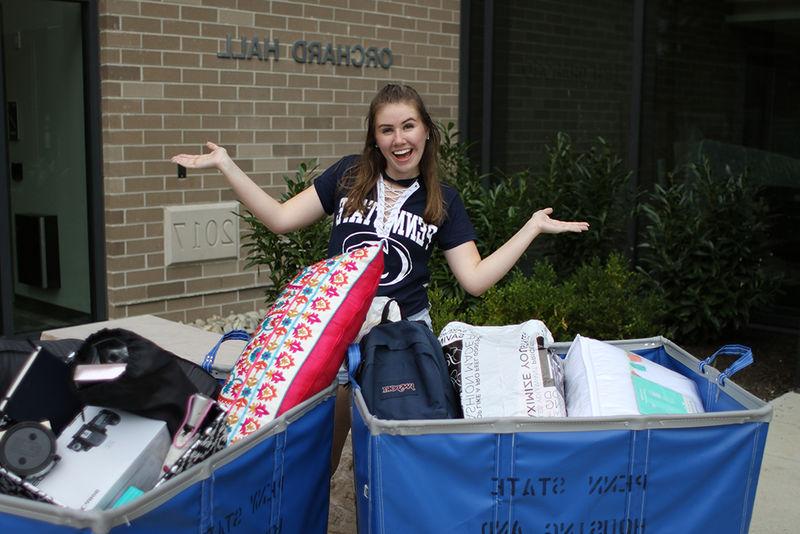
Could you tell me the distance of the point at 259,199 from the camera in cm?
309

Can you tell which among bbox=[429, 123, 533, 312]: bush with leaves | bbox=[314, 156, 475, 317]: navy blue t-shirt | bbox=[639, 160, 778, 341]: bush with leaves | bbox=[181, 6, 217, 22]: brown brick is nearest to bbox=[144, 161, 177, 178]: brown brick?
bbox=[181, 6, 217, 22]: brown brick

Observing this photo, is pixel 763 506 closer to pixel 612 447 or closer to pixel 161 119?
pixel 612 447

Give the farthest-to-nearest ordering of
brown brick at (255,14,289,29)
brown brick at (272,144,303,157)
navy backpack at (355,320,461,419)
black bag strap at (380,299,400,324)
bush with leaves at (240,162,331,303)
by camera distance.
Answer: brown brick at (272,144,303,157)
brown brick at (255,14,289,29)
bush with leaves at (240,162,331,303)
black bag strap at (380,299,400,324)
navy backpack at (355,320,461,419)

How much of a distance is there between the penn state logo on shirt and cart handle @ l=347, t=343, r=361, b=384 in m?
0.48

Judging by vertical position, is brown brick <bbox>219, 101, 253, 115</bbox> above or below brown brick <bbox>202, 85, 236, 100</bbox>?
below

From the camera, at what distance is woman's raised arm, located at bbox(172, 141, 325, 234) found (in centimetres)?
301

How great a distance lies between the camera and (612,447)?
2248mm

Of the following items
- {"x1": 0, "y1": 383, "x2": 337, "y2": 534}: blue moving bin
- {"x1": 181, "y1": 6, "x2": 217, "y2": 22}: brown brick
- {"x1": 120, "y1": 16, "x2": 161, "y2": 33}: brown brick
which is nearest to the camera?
{"x1": 0, "y1": 383, "x2": 337, "y2": 534}: blue moving bin

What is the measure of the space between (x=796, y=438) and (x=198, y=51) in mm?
4868

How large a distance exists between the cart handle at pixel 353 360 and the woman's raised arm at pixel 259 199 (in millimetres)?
709

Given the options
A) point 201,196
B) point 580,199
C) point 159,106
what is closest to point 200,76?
point 159,106

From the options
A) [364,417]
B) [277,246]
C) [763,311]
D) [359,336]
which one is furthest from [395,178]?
[763,311]

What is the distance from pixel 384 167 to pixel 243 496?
1.37 metres

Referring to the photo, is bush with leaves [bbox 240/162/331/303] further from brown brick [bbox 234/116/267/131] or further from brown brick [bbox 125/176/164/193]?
brown brick [bbox 234/116/267/131]
